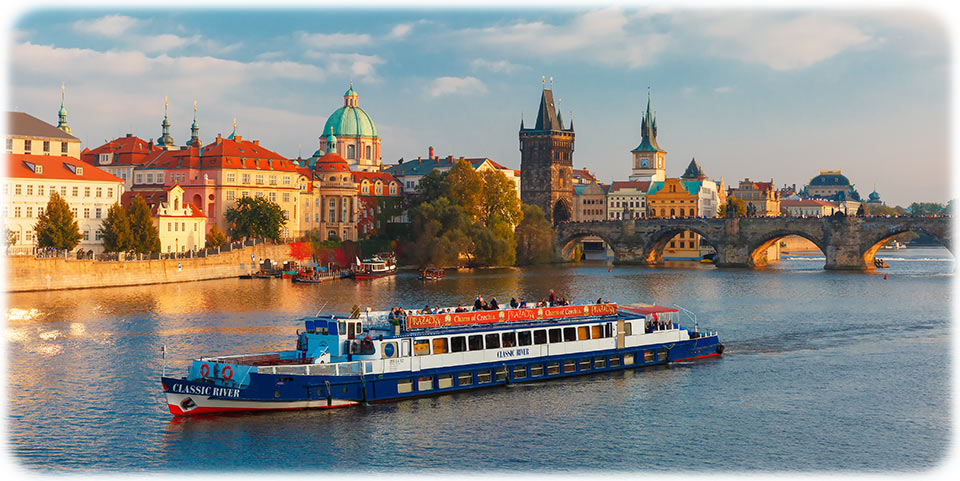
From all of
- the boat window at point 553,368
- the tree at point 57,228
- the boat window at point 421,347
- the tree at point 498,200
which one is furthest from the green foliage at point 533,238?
the boat window at point 421,347

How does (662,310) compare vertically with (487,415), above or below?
A: above

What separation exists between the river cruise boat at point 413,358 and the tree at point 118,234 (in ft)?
191

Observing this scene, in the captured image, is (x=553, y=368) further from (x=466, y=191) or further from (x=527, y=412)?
(x=466, y=191)

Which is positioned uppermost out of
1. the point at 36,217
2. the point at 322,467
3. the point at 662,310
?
the point at 36,217

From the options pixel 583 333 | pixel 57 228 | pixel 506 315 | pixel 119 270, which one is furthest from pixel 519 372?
pixel 57 228

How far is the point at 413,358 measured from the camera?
144 ft

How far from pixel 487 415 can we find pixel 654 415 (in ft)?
21.9

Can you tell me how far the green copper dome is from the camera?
18462cm

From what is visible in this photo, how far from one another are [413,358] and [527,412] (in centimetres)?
535

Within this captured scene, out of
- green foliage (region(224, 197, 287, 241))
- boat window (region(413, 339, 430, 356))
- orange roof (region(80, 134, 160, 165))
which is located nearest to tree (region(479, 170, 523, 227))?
green foliage (region(224, 197, 287, 241))

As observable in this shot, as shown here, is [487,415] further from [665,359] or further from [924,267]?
[924,267]

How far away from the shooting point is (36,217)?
325 ft

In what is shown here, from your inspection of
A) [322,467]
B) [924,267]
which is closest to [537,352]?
[322,467]

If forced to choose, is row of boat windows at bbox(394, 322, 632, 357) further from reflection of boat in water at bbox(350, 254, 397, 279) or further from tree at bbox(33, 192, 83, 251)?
reflection of boat in water at bbox(350, 254, 397, 279)
